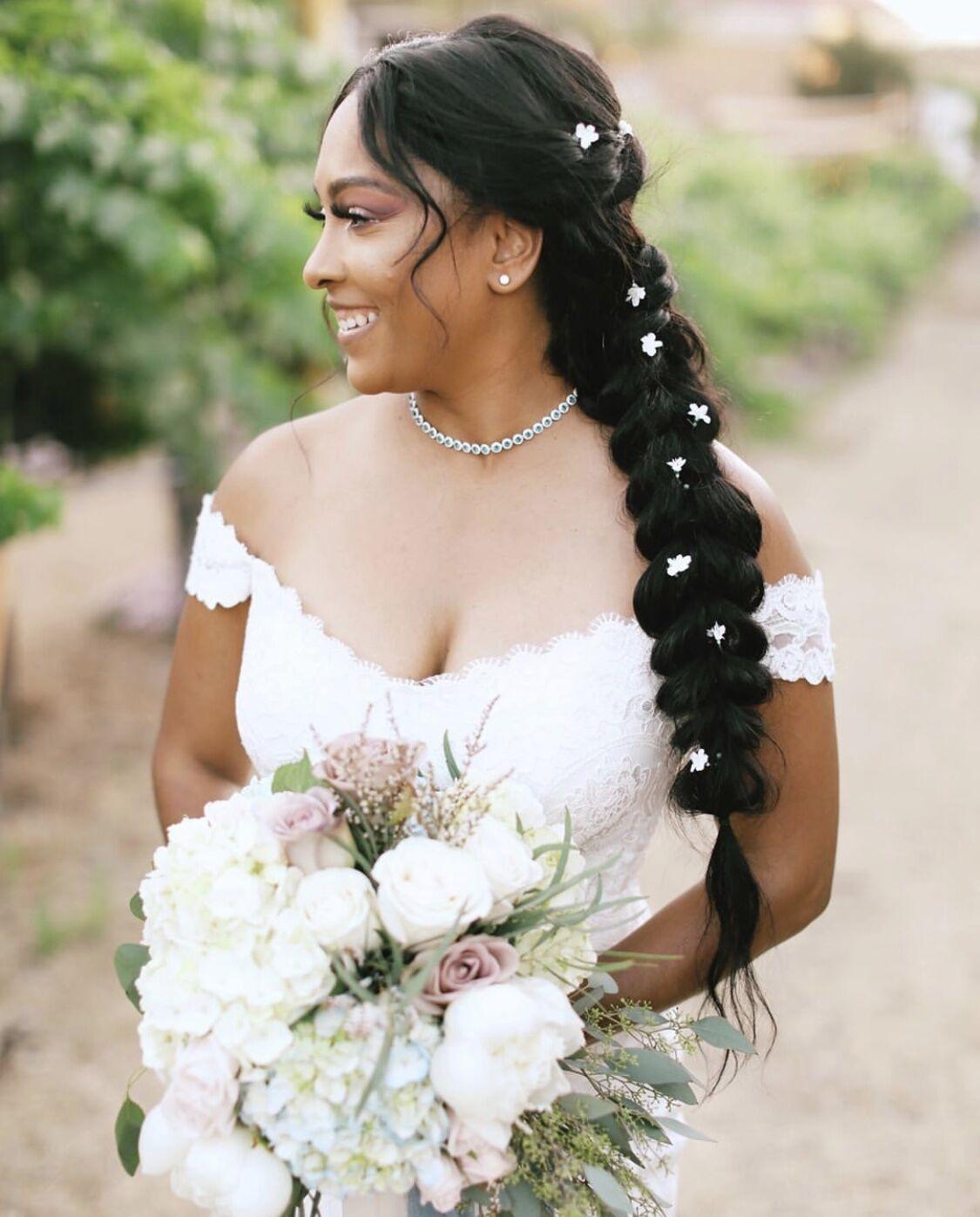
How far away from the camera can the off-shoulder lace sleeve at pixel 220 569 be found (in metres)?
2.17

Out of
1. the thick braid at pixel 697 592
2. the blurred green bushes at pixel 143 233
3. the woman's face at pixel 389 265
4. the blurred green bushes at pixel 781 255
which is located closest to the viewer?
the woman's face at pixel 389 265

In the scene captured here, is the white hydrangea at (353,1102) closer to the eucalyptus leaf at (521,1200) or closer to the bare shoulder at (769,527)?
the eucalyptus leaf at (521,1200)

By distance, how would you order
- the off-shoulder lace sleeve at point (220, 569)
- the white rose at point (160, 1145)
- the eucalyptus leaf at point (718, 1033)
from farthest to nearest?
the off-shoulder lace sleeve at point (220, 569) < the eucalyptus leaf at point (718, 1033) < the white rose at point (160, 1145)

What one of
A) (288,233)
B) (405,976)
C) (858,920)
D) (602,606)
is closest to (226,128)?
(288,233)

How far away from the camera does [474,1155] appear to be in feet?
4.56

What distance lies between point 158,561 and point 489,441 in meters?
6.04

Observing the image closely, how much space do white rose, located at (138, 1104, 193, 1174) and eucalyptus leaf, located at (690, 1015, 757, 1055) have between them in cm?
63

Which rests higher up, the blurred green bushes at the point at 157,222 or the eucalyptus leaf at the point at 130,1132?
the eucalyptus leaf at the point at 130,1132

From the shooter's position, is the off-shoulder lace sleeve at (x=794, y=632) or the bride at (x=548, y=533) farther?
the off-shoulder lace sleeve at (x=794, y=632)

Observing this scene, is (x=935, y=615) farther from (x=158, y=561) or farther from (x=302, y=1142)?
(x=302, y=1142)

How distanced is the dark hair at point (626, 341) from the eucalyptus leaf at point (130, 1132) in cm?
82

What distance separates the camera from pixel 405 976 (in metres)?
1.40

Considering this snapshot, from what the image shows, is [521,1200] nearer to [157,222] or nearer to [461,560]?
[461,560]

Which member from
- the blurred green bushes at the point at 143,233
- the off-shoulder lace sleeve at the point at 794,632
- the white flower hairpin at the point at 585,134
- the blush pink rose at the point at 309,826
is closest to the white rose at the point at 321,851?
the blush pink rose at the point at 309,826
